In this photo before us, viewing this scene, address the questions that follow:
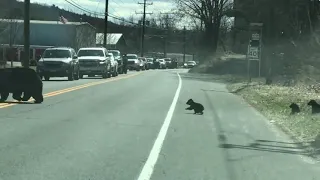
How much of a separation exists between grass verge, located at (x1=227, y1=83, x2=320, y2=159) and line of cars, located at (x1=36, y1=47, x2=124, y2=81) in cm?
1113

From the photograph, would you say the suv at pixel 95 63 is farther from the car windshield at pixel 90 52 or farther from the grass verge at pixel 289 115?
the grass verge at pixel 289 115

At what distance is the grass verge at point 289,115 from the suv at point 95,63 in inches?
519

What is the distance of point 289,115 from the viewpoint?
52.2 feet

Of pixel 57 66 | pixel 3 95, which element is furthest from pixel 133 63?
pixel 3 95

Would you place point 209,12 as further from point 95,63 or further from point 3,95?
point 3,95

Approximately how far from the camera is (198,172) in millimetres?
7902

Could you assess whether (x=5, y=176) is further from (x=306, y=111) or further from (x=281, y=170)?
(x=306, y=111)

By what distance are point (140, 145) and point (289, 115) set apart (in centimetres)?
711

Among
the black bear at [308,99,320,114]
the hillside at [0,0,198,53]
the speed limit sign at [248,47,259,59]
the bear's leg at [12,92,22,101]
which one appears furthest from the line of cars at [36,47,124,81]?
the hillside at [0,0,198,53]

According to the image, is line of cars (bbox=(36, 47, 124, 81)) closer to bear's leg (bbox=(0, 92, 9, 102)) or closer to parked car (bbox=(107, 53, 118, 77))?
parked car (bbox=(107, 53, 118, 77))

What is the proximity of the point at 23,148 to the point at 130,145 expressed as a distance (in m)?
1.94

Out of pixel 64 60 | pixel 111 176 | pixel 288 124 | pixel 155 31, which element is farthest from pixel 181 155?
pixel 155 31

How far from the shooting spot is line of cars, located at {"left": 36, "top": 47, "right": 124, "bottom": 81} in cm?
3212

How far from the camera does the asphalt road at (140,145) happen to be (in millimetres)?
7840
